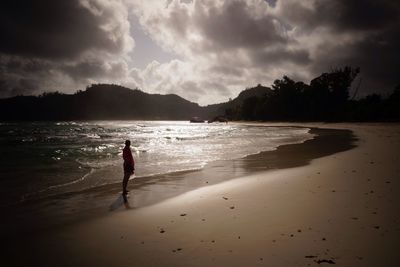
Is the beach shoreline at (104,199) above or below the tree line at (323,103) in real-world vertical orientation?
below

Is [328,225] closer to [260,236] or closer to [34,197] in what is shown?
[260,236]

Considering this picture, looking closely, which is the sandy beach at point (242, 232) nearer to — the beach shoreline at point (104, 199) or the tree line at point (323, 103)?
the beach shoreline at point (104, 199)

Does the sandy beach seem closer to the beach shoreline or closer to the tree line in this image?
the beach shoreline

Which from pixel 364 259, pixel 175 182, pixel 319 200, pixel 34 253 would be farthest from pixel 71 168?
pixel 364 259

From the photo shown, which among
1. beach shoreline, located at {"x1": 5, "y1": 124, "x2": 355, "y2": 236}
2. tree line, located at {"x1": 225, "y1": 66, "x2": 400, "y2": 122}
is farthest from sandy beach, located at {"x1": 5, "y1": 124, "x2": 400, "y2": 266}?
tree line, located at {"x1": 225, "y1": 66, "x2": 400, "y2": 122}

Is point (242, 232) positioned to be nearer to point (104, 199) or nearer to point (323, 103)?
point (104, 199)

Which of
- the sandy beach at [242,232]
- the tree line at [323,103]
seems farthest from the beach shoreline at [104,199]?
the tree line at [323,103]

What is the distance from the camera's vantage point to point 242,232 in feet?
19.8

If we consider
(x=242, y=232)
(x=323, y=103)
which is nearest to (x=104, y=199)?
(x=242, y=232)

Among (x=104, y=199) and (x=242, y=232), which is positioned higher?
(x=242, y=232)

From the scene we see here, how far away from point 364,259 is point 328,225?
4.59 feet

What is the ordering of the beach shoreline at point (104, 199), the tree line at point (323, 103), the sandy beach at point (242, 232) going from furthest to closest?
the tree line at point (323, 103) → the beach shoreline at point (104, 199) → the sandy beach at point (242, 232)

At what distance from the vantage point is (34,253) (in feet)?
18.6

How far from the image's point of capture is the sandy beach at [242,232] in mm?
4941
